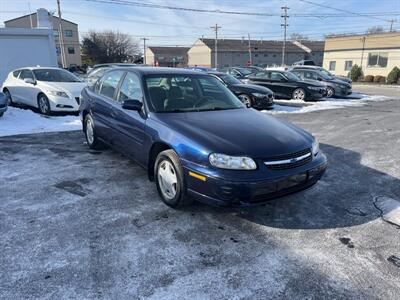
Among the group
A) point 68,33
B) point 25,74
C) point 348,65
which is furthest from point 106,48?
point 25,74

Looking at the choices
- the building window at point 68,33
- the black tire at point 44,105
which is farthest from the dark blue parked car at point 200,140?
the building window at point 68,33

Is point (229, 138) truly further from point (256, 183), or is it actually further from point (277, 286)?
point (277, 286)

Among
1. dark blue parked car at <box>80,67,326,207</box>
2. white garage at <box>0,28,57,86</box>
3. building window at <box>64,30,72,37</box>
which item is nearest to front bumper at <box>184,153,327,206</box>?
dark blue parked car at <box>80,67,326,207</box>

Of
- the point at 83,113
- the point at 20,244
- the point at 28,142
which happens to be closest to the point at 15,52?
the point at 28,142

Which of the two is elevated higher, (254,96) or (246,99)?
(254,96)

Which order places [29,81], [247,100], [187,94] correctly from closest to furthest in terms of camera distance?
[187,94]
[29,81]
[247,100]

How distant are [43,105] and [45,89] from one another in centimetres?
47

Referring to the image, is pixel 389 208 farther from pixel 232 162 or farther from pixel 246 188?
pixel 232 162

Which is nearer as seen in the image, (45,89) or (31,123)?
(31,123)

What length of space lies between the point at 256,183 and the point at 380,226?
1.52 m

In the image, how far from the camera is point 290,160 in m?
3.48

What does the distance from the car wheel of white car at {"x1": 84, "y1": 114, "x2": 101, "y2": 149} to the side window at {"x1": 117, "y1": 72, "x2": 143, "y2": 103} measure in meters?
1.23

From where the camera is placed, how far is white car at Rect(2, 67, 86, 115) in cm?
938

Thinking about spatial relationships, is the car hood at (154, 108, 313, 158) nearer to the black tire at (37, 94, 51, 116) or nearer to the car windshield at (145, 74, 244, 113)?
the car windshield at (145, 74, 244, 113)
